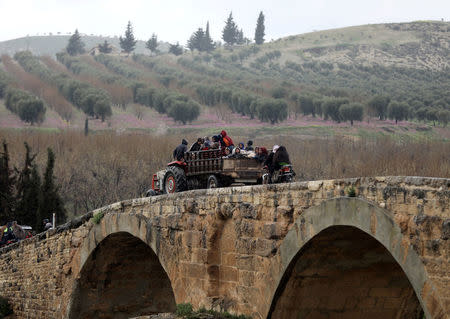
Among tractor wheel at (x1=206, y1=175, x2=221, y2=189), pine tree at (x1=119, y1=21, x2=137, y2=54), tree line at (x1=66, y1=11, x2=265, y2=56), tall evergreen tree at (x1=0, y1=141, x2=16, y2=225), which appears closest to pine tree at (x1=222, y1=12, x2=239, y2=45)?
tree line at (x1=66, y1=11, x2=265, y2=56)

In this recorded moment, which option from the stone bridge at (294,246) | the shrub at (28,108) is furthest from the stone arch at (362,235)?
the shrub at (28,108)

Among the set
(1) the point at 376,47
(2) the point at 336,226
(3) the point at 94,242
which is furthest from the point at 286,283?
(1) the point at 376,47

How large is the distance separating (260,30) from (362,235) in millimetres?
137253

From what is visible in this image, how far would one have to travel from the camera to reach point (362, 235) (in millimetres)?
12250

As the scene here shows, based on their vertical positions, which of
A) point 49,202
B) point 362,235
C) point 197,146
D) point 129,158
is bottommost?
point 49,202

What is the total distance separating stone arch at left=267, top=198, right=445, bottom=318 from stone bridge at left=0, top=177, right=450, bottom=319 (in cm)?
1

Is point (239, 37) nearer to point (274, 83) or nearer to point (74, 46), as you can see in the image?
point (74, 46)

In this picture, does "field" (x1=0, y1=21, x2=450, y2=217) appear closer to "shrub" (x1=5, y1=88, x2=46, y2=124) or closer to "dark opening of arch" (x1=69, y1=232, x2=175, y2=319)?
"shrub" (x1=5, y1=88, x2=46, y2=124)

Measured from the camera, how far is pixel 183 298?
51.3 ft

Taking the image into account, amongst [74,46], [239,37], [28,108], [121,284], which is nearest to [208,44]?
[239,37]

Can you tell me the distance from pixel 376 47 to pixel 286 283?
111 m

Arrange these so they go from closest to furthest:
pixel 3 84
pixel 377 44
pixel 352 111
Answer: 1. pixel 352 111
2. pixel 3 84
3. pixel 377 44

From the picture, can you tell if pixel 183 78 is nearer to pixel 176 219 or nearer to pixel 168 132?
pixel 168 132

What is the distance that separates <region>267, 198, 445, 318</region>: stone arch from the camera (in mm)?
9164
